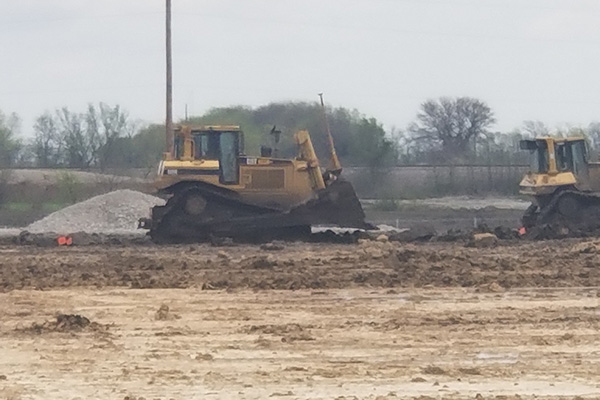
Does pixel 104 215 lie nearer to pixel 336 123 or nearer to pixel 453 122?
pixel 336 123

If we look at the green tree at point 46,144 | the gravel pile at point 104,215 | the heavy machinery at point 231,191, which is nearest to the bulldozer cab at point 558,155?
the heavy machinery at point 231,191

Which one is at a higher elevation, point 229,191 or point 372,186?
point 229,191

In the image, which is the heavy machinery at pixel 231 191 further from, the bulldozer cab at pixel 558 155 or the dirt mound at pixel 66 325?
the dirt mound at pixel 66 325

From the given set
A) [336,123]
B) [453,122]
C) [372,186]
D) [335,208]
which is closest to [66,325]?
[335,208]

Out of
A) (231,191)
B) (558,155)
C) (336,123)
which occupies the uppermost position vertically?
(336,123)

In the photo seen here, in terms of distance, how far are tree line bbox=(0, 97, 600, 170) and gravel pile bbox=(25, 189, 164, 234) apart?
465 cm

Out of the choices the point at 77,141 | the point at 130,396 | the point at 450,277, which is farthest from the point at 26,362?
the point at 77,141

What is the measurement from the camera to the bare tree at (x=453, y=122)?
2817 inches

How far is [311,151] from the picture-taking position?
27.5m

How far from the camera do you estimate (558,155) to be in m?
29.8

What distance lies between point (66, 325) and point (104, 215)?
24123mm

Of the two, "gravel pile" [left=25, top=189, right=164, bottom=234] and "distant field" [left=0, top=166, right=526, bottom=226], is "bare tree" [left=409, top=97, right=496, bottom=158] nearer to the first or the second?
"distant field" [left=0, top=166, right=526, bottom=226]

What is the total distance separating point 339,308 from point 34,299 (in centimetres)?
420

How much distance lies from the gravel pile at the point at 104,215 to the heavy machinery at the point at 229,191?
8.69 meters
